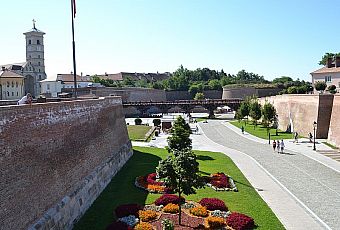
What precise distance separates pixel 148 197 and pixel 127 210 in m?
2.72

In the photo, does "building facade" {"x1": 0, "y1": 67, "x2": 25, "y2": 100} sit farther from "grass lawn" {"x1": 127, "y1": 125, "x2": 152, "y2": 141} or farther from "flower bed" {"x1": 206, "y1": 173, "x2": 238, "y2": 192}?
"flower bed" {"x1": 206, "y1": 173, "x2": 238, "y2": 192}

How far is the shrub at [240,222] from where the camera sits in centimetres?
1441

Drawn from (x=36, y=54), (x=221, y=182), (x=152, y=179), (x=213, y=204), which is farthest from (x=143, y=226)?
(x=36, y=54)

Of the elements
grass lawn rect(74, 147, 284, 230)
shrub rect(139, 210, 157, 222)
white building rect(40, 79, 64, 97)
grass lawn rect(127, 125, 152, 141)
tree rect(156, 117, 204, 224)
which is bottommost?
grass lawn rect(127, 125, 152, 141)

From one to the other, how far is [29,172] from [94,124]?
9.44 metres

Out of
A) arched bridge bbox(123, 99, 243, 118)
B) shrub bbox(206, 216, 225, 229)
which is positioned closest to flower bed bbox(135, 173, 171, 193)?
shrub bbox(206, 216, 225, 229)

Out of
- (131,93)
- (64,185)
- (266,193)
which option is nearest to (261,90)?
(131,93)

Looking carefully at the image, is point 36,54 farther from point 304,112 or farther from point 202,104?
point 304,112

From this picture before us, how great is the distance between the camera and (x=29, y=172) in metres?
11.7

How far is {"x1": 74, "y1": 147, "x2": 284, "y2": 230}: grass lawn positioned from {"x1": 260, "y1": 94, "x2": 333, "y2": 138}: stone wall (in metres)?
13.0

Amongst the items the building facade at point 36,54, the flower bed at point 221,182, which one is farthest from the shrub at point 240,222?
the building facade at point 36,54

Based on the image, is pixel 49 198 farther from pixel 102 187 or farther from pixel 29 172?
pixel 102 187

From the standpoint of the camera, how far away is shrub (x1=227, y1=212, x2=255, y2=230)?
567 inches

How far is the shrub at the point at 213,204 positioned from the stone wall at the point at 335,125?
1894 cm
